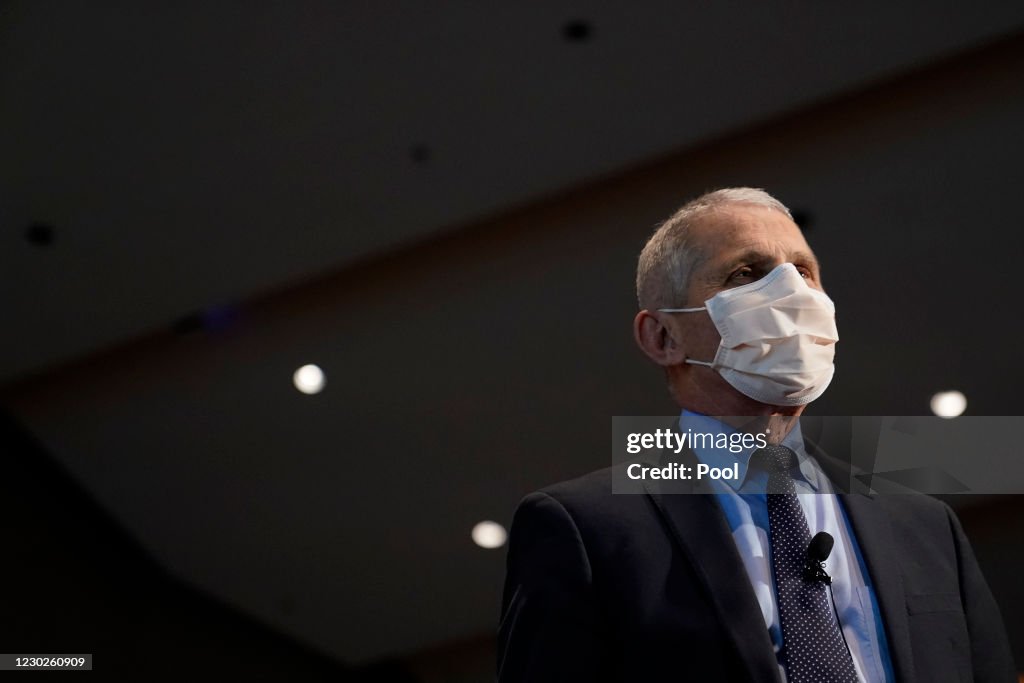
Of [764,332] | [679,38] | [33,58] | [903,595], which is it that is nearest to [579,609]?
[903,595]

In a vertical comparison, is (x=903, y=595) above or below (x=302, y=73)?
below

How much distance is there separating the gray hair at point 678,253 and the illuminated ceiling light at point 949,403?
333 cm

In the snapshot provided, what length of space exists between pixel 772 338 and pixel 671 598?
17.1 inches

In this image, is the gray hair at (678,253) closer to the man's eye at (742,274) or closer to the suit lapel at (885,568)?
the man's eye at (742,274)

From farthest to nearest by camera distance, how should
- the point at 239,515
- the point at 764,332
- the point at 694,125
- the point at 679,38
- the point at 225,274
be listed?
1. the point at 239,515
2. the point at 225,274
3. the point at 694,125
4. the point at 679,38
5. the point at 764,332

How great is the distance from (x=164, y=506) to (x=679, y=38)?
10.9 ft

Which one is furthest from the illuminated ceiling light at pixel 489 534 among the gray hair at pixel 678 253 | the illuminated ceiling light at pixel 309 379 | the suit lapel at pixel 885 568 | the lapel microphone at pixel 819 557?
the lapel microphone at pixel 819 557

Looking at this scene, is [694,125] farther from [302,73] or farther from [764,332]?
[764,332]

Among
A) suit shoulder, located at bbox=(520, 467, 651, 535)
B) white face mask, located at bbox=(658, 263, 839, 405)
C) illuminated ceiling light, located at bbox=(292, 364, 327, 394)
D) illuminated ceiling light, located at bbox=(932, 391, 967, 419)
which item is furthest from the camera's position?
illuminated ceiling light, located at bbox=(292, 364, 327, 394)

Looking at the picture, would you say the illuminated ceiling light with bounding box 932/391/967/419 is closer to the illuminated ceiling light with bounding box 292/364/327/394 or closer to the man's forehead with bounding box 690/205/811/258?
the illuminated ceiling light with bounding box 292/364/327/394

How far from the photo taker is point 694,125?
3.93 m

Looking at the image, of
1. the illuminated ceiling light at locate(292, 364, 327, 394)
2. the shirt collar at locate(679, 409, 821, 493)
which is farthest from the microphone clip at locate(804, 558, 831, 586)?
the illuminated ceiling light at locate(292, 364, 327, 394)

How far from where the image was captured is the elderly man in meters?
1.22

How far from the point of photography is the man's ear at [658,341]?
62.8 inches
